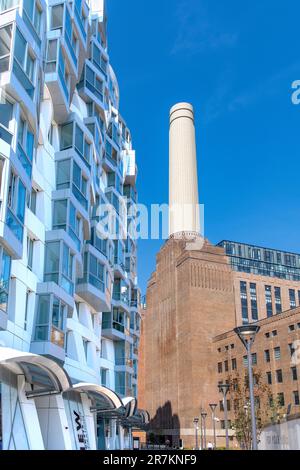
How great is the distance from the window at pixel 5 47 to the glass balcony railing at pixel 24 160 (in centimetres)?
275

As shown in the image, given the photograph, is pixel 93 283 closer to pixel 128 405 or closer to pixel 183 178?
pixel 128 405

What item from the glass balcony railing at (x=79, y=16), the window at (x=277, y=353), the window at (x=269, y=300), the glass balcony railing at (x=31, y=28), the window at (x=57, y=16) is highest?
the window at (x=269, y=300)

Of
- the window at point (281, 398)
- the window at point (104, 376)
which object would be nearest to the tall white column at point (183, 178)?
the window at point (281, 398)

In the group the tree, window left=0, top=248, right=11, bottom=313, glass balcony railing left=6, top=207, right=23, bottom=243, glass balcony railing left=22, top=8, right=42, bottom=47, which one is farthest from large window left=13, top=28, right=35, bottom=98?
the tree

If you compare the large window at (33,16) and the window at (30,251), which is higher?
the large window at (33,16)

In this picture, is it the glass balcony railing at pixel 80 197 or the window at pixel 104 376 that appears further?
the window at pixel 104 376

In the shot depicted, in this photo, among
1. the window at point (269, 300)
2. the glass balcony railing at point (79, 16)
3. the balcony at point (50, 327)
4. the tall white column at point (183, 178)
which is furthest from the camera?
the tall white column at point (183, 178)

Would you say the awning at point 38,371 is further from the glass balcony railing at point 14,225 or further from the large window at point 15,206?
the large window at point 15,206

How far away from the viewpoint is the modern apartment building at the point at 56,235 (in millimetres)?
18078

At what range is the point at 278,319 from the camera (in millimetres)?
69438

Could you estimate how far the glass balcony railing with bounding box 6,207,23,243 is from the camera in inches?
684

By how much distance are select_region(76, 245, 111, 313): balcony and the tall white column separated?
73.3 metres

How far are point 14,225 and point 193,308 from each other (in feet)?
237
